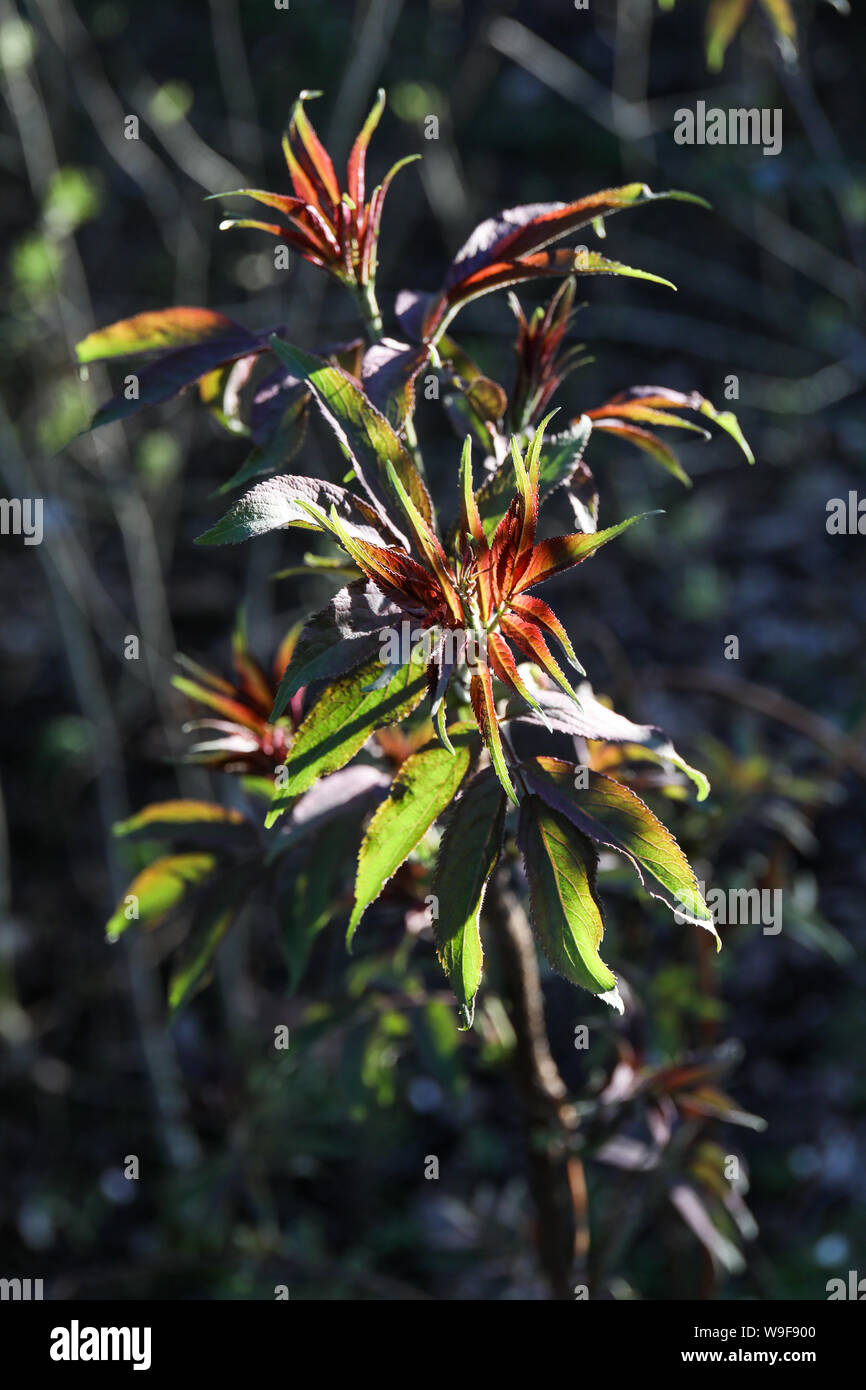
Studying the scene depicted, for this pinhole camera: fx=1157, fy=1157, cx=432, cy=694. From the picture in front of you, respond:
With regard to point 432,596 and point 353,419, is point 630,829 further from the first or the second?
point 353,419

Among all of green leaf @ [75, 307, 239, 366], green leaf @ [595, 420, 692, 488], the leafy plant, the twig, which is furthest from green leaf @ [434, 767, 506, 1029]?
the twig

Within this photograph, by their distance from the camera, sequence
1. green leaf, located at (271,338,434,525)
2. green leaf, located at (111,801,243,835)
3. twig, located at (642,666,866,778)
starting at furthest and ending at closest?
1. twig, located at (642,666,866,778)
2. green leaf, located at (111,801,243,835)
3. green leaf, located at (271,338,434,525)

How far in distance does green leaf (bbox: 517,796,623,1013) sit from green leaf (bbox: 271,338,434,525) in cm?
26

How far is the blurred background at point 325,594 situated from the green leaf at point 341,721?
1.33 feet

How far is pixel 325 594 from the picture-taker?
289 centimetres

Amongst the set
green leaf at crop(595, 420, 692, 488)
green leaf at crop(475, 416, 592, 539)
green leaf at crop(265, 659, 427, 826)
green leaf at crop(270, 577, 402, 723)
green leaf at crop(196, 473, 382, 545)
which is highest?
green leaf at crop(595, 420, 692, 488)

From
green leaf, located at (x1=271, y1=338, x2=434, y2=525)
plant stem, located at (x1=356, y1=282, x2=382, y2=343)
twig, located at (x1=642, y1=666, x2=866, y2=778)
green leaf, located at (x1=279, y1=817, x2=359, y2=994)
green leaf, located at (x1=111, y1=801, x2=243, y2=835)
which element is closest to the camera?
green leaf, located at (x1=271, y1=338, x2=434, y2=525)

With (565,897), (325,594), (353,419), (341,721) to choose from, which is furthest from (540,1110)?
(325,594)

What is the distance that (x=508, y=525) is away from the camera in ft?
2.52

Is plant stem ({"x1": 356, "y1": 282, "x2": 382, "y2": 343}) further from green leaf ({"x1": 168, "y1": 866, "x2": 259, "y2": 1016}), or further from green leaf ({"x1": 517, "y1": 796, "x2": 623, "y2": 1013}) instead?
green leaf ({"x1": 168, "y1": 866, "x2": 259, "y2": 1016})

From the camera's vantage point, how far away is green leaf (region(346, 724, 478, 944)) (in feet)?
2.62

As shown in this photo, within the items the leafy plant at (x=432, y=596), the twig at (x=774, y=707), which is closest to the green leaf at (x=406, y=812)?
the leafy plant at (x=432, y=596)

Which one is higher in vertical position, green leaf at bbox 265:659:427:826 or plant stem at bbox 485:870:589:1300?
green leaf at bbox 265:659:427:826
